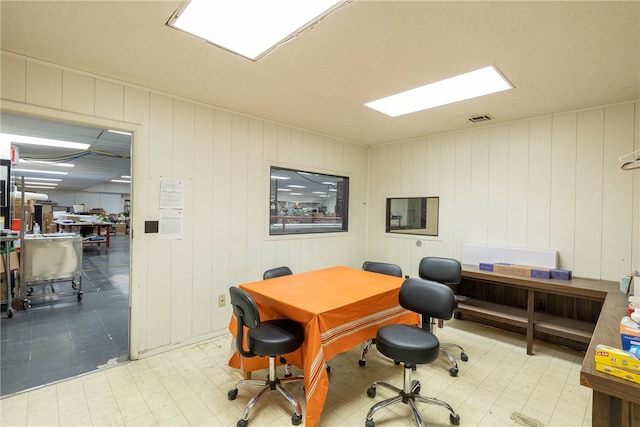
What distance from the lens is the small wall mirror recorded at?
4336mm

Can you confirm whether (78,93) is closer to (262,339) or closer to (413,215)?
(262,339)

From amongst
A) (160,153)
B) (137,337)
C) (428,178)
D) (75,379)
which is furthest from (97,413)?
(428,178)

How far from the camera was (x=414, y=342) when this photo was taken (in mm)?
1949

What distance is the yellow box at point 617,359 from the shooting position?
1151 millimetres

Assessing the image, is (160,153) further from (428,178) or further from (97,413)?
(428,178)

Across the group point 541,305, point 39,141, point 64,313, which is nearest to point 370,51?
point 541,305

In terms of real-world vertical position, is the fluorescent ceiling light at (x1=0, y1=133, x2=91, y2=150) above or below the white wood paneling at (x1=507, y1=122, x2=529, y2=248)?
above

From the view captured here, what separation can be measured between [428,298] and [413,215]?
2.48 m

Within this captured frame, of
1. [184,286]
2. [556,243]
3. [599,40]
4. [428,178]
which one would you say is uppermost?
[599,40]

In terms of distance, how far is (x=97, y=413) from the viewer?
6.62ft

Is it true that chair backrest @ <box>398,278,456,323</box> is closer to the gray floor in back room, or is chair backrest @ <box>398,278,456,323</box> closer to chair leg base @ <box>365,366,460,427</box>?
chair leg base @ <box>365,366,460,427</box>

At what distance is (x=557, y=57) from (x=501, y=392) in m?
2.56

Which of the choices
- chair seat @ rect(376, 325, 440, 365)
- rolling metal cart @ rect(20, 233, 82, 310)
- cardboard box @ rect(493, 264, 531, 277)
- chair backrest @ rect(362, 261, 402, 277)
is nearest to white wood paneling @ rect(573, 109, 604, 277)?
cardboard box @ rect(493, 264, 531, 277)

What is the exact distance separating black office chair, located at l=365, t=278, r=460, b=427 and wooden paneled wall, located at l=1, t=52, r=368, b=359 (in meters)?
1.97
